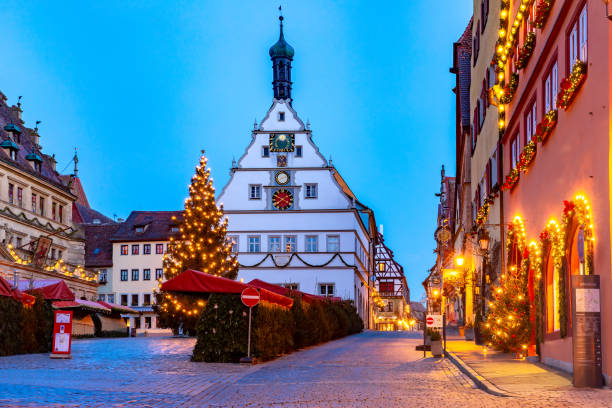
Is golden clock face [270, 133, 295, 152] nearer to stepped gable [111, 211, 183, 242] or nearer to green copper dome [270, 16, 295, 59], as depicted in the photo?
green copper dome [270, 16, 295, 59]

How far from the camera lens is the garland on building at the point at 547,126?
17859 mm

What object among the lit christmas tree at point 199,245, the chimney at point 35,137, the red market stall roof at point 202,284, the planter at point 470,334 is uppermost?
the chimney at point 35,137

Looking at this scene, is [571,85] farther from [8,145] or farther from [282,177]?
[282,177]

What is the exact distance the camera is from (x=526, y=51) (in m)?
21.7

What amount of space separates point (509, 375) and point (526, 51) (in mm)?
8714

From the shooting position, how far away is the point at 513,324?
21.8 m

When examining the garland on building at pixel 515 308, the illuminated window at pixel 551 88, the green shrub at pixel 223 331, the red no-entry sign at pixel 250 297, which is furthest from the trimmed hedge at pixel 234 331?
the illuminated window at pixel 551 88

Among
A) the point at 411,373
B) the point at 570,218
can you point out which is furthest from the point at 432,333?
the point at 570,218

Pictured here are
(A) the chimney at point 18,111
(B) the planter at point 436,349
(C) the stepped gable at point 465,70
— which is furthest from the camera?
(A) the chimney at point 18,111

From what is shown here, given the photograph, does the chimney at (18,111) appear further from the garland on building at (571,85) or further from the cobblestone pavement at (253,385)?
the garland on building at (571,85)

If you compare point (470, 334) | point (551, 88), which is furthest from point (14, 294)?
point (470, 334)

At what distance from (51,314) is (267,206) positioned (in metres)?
39.8

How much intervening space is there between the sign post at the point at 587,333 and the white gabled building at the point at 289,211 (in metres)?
54.6

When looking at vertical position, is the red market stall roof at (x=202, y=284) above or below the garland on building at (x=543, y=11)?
below
